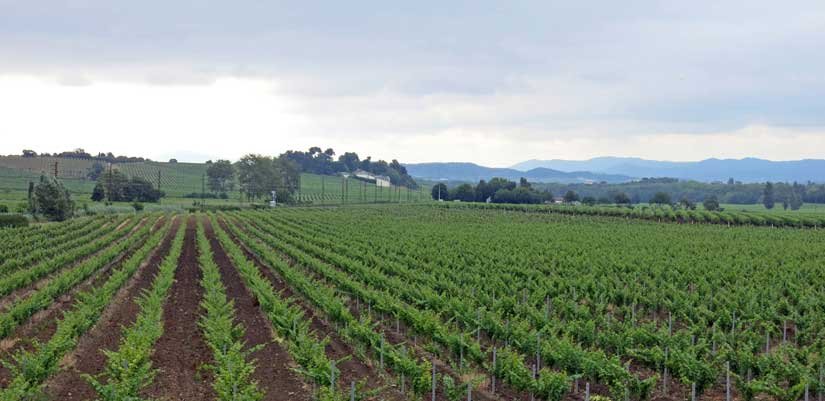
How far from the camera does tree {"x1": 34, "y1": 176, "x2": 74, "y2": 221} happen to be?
66375 millimetres

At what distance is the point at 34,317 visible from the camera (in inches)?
893

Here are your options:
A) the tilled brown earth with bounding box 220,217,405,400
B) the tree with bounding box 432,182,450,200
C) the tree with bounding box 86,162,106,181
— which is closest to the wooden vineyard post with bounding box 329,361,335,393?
the tilled brown earth with bounding box 220,217,405,400

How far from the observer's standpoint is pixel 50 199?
66562mm

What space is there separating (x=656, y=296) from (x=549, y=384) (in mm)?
13010

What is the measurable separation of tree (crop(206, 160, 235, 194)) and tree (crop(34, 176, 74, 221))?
85681mm

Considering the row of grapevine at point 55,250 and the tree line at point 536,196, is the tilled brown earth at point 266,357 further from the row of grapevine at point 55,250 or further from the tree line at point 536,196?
the tree line at point 536,196

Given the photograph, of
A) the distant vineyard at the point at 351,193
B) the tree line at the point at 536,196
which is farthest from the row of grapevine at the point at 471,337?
the distant vineyard at the point at 351,193

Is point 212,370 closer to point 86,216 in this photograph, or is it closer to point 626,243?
point 626,243

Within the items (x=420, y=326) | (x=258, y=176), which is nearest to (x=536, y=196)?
(x=258, y=176)

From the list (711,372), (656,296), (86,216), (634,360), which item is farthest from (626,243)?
(86,216)

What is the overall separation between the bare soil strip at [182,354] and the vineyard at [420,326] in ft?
0.23

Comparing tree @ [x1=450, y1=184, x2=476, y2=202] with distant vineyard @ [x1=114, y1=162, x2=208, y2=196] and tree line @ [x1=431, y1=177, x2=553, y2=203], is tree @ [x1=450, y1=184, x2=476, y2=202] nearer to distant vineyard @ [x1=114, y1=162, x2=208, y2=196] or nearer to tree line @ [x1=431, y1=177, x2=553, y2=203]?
tree line @ [x1=431, y1=177, x2=553, y2=203]

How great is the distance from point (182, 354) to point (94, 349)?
2532 mm

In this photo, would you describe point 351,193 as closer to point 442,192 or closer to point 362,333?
point 442,192
